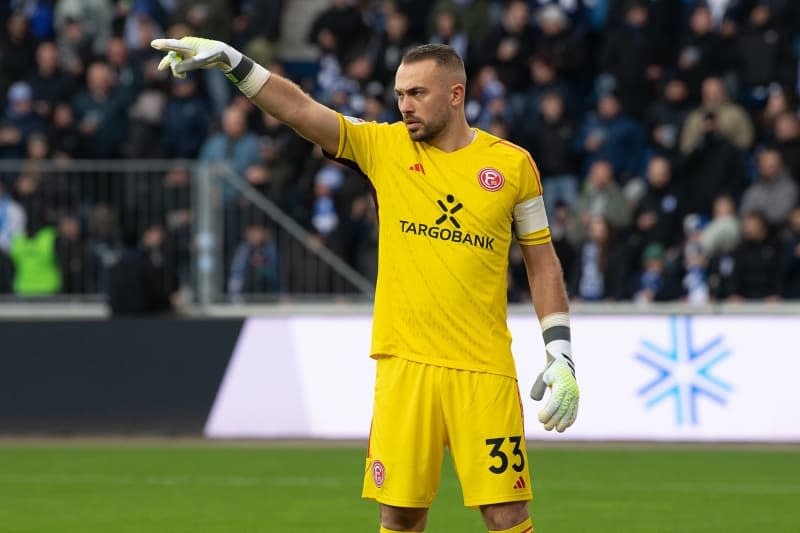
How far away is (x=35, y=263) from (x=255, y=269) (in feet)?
6.93

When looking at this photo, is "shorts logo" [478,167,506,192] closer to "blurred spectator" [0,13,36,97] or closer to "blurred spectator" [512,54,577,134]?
"blurred spectator" [512,54,577,134]

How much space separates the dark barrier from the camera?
16.0m

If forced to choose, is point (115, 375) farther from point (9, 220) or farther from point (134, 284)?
point (9, 220)

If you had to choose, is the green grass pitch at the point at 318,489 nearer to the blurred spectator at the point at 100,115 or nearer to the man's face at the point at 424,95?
the man's face at the point at 424,95

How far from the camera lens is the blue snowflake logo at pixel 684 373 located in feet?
49.6

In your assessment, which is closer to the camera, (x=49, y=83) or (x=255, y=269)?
(x=255, y=269)

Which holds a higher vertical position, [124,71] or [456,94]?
[456,94]

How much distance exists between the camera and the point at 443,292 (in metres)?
6.57

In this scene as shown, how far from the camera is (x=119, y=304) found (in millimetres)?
15992

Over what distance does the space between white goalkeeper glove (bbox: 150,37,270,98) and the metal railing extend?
9.70 meters

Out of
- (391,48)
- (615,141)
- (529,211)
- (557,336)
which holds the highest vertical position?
(391,48)

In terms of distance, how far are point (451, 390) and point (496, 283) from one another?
1.51ft

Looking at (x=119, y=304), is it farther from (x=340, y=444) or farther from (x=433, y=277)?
(x=433, y=277)

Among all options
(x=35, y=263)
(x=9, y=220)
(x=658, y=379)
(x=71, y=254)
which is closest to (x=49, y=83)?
(x=9, y=220)
